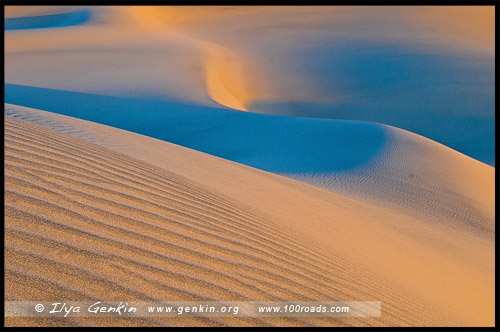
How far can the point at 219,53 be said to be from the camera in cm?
2533

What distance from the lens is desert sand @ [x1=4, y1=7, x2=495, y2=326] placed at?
288 centimetres

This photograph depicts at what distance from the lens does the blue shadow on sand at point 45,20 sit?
34.1m

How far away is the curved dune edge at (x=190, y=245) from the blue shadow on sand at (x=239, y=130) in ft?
13.0

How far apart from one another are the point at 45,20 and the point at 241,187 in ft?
112

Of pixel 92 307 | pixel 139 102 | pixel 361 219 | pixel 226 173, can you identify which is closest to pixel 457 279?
pixel 361 219

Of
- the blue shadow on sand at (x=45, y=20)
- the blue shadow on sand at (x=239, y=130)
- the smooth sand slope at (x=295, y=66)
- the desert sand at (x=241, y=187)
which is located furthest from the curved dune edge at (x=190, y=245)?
the blue shadow on sand at (x=45, y=20)

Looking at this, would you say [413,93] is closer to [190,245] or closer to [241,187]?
[241,187]

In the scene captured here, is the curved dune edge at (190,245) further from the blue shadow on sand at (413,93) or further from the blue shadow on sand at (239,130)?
the blue shadow on sand at (413,93)

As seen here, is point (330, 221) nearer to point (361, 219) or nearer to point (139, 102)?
point (361, 219)

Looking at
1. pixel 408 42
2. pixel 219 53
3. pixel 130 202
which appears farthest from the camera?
pixel 408 42

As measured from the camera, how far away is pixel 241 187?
19.7 ft
